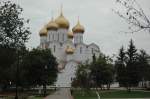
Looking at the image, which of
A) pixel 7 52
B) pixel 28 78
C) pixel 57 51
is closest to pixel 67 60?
pixel 57 51

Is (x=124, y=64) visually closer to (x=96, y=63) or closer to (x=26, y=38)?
(x=96, y=63)

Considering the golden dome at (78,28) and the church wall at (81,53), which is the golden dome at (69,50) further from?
the golden dome at (78,28)

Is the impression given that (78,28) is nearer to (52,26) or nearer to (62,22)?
(62,22)

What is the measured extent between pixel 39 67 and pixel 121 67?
25793 mm

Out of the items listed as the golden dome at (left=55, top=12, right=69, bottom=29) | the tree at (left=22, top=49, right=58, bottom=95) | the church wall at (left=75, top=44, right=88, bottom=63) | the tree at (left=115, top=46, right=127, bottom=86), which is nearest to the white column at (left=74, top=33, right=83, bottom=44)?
the church wall at (left=75, top=44, right=88, bottom=63)

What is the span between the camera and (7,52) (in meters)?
31.6

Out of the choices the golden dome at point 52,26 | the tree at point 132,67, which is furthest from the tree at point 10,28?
the golden dome at point 52,26

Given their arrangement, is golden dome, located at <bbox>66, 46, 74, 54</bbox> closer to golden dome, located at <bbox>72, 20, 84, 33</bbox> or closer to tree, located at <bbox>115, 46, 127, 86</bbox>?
golden dome, located at <bbox>72, 20, 84, 33</bbox>

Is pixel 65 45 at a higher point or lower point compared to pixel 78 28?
lower

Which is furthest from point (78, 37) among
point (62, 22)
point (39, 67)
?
point (39, 67)

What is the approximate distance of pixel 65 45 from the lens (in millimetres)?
109000

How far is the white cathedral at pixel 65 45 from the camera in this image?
106m

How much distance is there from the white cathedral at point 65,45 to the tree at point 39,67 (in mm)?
43589

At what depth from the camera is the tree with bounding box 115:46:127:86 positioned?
77.0 meters
